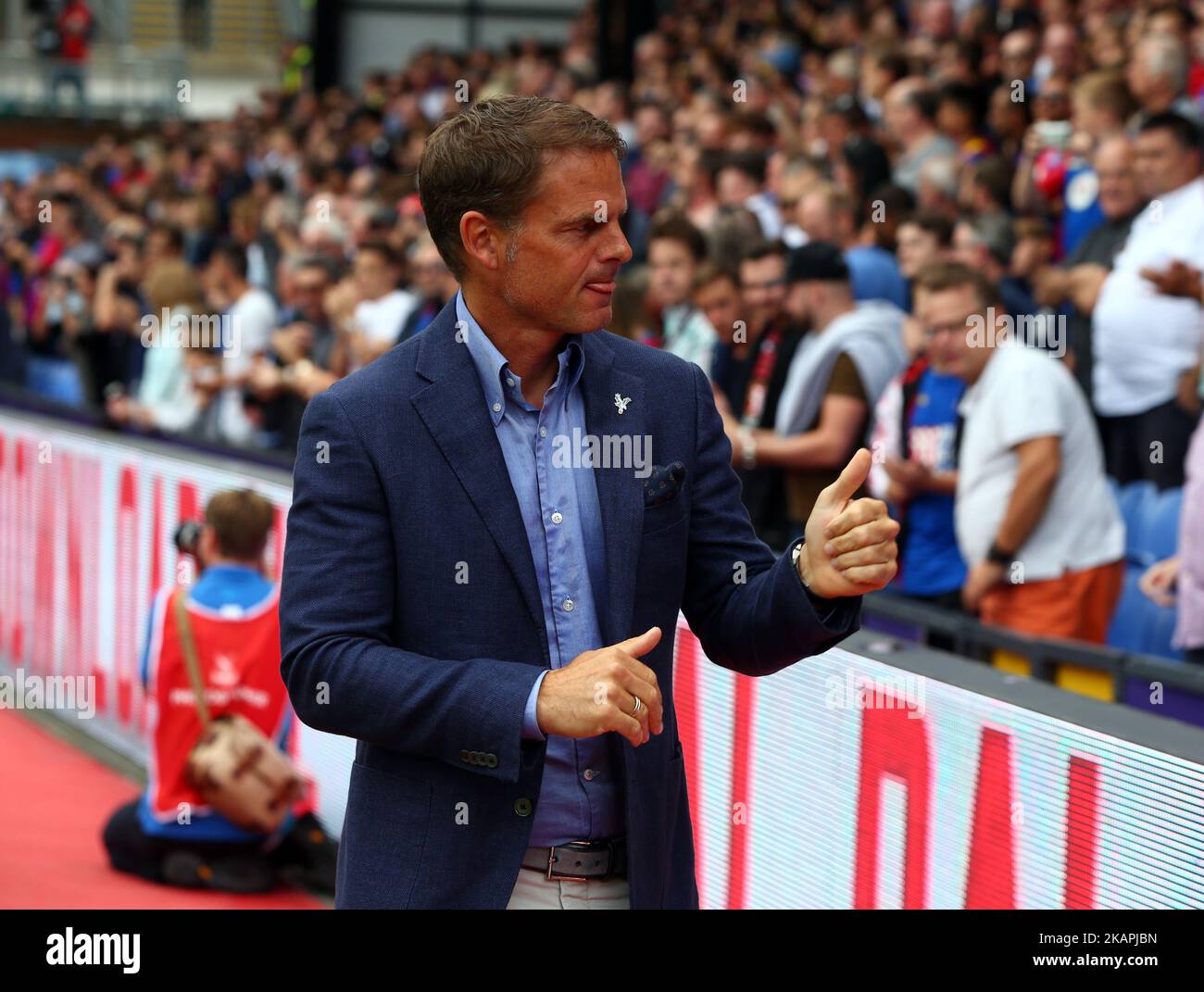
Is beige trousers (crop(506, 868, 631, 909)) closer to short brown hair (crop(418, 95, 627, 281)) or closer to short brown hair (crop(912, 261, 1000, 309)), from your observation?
short brown hair (crop(418, 95, 627, 281))

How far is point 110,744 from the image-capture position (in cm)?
773

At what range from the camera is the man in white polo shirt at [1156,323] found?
21.0ft

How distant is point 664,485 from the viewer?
2.46 m

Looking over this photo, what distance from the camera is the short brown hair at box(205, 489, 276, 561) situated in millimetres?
5617

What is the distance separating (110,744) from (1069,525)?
4212 mm

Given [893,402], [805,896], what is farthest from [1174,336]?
[805,896]

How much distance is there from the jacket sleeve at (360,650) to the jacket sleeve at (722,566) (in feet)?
1.16

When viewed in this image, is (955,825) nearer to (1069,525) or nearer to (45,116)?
(1069,525)

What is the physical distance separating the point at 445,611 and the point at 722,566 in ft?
1.40

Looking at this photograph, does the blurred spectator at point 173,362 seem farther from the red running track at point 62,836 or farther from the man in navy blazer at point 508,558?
the man in navy blazer at point 508,558

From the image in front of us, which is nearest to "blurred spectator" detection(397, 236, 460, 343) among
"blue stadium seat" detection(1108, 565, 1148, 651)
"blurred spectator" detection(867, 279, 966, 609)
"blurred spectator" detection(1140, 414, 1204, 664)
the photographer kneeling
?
the photographer kneeling

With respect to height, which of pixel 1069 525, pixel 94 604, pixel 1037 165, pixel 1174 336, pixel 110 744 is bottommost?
pixel 110 744

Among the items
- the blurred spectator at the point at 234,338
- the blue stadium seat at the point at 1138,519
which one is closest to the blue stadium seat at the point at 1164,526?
the blue stadium seat at the point at 1138,519

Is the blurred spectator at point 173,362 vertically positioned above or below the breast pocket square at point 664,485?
below
